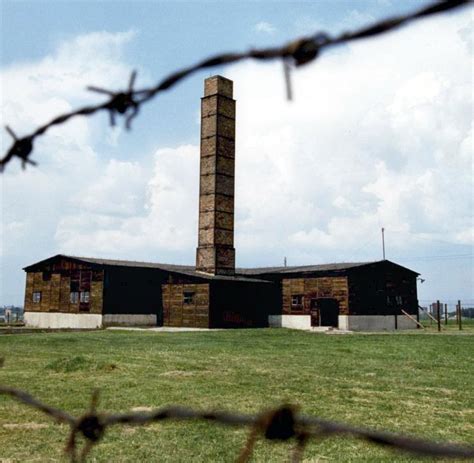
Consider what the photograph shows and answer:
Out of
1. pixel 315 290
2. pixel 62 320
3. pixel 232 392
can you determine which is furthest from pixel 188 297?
pixel 232 392

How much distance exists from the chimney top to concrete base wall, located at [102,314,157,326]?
19946 millimetres

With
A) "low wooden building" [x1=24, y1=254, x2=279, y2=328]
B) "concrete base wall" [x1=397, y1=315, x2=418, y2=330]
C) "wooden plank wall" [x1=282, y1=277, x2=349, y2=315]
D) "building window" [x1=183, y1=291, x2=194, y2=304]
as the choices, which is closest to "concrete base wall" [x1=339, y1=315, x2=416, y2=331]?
"concrete base wall" [x1=397, y1=315, x2=418, y2=330]

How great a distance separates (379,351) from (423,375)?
23.1 feet

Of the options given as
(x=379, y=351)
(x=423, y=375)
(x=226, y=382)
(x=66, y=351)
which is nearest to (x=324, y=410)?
(x=226, y=382)

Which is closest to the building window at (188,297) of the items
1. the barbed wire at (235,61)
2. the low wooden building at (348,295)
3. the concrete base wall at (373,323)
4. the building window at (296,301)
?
the low wooden building at (348,295)

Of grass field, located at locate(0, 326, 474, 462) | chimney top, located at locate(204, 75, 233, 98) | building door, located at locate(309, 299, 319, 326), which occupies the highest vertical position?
chimney top, located at locate(204, 75, 233, 98)

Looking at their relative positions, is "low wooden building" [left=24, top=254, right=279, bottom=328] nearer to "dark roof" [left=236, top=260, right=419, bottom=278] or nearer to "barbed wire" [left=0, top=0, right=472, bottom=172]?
"dark roof" [left=236, top=260, right=419, bottom=278]

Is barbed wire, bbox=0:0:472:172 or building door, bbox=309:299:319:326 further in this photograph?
building door, bbox=309:299:319:326

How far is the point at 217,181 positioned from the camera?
151ft

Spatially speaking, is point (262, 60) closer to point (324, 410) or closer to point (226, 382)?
point (324, 410)

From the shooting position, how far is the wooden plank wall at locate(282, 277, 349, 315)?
138ft

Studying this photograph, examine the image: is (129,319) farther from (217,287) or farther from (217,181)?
(217,181)

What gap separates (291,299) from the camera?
45469mm

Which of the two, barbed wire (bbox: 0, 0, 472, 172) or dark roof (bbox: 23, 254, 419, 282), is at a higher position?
dark roof (bbox: 23, 254, 419, 282)
